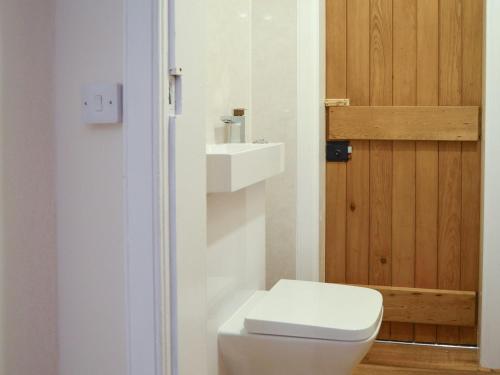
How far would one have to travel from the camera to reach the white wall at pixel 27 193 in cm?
139

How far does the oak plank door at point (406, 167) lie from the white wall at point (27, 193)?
215cm

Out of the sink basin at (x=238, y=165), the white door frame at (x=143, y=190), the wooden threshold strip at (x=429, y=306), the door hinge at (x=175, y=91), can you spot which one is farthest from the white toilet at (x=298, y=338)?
the wooden threshold strip at (x=429, y=306)

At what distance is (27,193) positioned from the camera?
1.47 metres

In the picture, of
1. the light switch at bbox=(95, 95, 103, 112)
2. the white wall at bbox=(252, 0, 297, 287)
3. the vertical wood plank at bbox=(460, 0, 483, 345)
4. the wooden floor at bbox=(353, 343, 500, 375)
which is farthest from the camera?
the vertical wood plank at bbox=(460, 0, 483, 345)

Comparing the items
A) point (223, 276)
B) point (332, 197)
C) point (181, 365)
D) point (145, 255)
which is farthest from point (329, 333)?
point (332, 197)

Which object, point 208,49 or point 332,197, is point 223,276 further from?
point 332,197

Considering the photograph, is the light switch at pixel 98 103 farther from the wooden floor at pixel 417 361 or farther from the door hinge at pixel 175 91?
the wooden floor at pixel 417 361

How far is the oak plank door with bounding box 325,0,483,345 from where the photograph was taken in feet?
11.1

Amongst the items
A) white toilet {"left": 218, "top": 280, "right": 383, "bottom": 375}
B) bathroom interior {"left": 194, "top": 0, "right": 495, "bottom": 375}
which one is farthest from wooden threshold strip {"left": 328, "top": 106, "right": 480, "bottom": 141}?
white toilet {"left": 218, "top": 280, "right": 383, "bottom": 375}

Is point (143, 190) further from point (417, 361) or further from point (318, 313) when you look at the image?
point (417, 361)

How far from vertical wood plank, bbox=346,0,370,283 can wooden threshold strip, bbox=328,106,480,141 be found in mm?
63

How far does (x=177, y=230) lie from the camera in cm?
155

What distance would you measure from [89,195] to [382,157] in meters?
2.19

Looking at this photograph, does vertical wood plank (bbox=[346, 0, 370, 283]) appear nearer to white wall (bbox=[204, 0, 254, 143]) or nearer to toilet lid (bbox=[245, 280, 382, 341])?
white wall (bbox=[204, 0, 254, 143])
